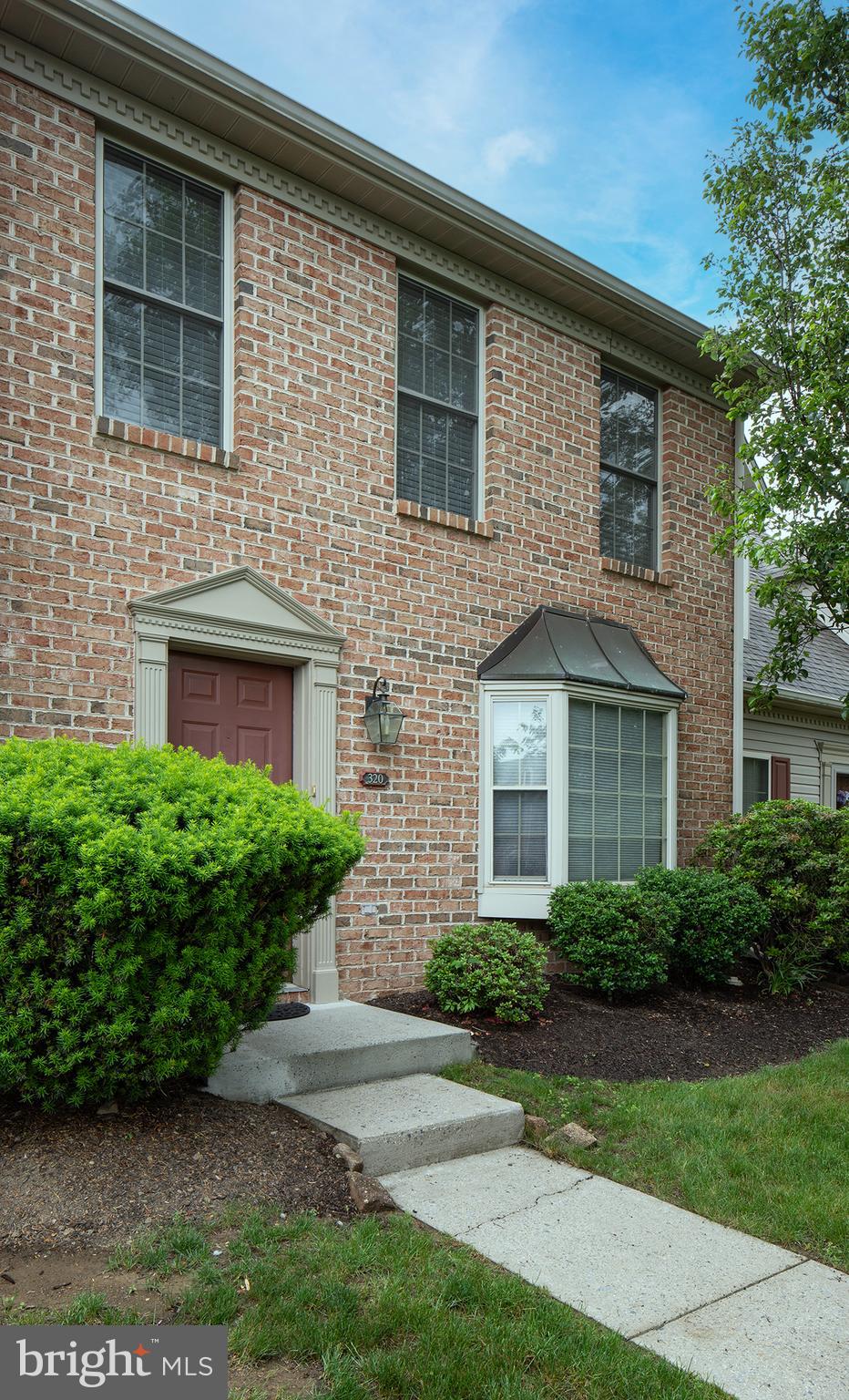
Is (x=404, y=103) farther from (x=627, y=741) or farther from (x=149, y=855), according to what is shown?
(x=149, y=855)

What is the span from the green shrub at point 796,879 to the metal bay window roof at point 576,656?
55.3 inches

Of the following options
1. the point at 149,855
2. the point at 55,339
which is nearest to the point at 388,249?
the point at 55,339

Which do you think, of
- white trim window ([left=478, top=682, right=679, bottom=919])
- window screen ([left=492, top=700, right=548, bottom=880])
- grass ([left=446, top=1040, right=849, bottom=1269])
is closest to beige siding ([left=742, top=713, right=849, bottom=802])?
white trim window ([left=478, top=682, right=679, bottom=919])

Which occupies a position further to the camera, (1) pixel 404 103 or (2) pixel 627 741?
(1) pixel 404 103

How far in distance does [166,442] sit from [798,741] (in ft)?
32.2

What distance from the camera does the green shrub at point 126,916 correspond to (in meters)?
3.57

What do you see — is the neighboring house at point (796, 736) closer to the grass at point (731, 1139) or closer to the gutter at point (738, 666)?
the gutter at point (738, 666)

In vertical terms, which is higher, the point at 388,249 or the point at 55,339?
the point at 388,249

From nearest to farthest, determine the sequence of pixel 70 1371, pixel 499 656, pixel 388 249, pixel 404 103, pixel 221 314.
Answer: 1. pixel 70 1371
2. pixel 221 314
3. pixel 388 249
4. pixel 499 656
5. pixel 404 103

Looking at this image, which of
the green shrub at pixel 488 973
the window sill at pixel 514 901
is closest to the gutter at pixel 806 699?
the window sill at pixel 514 901

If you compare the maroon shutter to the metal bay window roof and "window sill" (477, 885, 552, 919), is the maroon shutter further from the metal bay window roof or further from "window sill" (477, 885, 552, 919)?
"window sill" (477, 885, 552, 919)

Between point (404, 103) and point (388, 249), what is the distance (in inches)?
120

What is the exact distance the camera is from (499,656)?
802cm

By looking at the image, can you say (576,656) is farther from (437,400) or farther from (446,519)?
(437,400)
